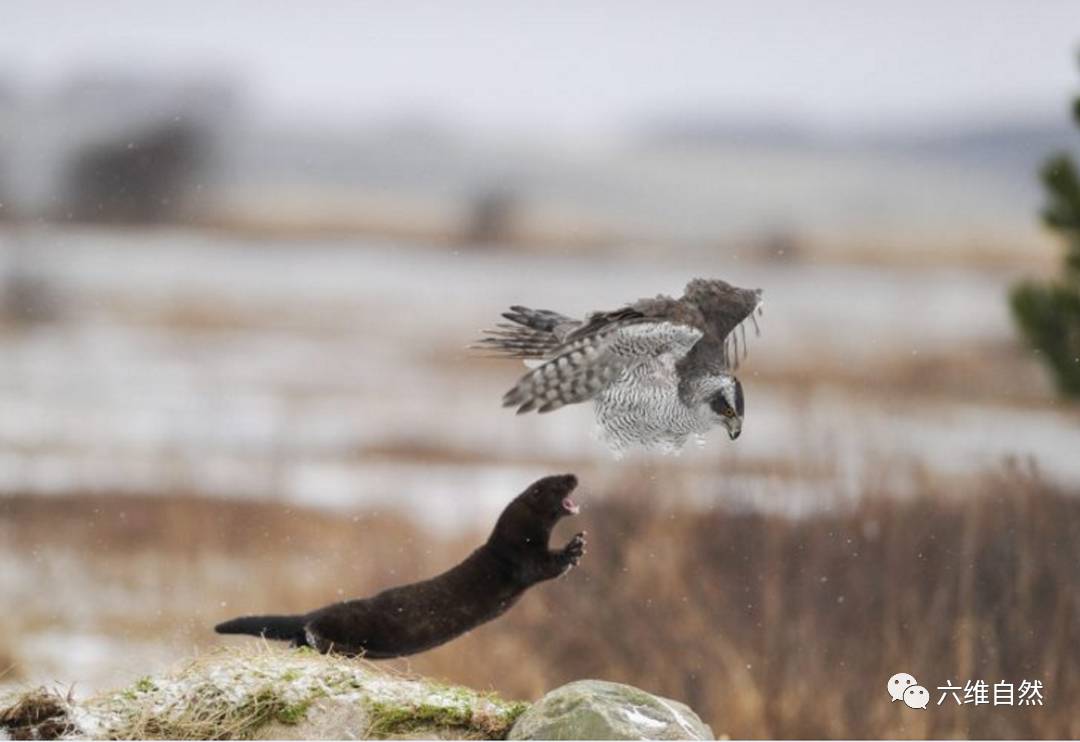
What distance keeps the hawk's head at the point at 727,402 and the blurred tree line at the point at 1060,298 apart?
6.15 feet

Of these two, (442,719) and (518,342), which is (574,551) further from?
(442,719)

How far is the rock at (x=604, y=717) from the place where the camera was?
2957mm

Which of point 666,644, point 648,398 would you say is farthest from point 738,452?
point 648,398

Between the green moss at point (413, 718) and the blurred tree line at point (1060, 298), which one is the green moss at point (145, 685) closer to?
the green moss at point (413, 718)

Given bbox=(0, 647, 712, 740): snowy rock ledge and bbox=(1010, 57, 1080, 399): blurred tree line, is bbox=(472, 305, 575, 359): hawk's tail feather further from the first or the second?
bbox=(1010, 57, 1080, 399): blurred tree line

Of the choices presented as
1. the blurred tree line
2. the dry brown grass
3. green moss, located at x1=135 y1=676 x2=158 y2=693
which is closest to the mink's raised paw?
green moss, located at x1=135 y1=676 x2=158 y2=693

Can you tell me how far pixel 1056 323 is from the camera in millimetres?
4312

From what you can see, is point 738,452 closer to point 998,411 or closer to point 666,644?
point 666,644

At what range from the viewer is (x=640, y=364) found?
2764 millimetres

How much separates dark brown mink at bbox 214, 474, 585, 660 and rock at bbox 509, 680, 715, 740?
0.82ft

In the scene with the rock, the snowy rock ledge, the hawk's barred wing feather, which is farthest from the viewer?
the snowy rock ledge

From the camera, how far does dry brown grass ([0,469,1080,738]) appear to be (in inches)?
164

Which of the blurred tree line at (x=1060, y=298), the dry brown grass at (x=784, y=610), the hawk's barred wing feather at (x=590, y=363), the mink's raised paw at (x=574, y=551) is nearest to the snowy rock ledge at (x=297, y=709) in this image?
the mink's raised paw at (x=574, y=551)

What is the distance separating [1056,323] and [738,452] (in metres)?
1.00
